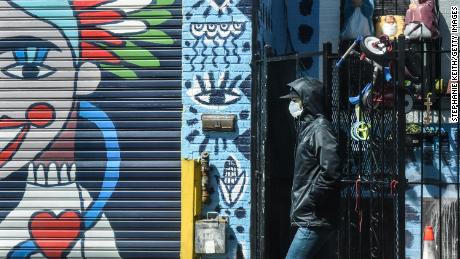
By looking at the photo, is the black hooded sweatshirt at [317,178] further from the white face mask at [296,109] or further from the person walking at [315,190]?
the white face mask at [296,109]

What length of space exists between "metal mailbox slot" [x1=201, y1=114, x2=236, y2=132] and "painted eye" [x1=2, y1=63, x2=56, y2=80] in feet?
5.58

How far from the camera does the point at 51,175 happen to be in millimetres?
8711

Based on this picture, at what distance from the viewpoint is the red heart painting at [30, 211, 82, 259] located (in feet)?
28.5

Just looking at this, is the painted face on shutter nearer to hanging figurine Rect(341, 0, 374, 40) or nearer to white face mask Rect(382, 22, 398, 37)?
hanging figurine Rect(341, 0, 374, 40)

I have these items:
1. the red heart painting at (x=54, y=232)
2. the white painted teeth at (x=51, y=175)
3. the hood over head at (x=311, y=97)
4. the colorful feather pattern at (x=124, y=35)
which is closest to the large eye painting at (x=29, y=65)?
the colorful feather pattern at (x=124, y=35)

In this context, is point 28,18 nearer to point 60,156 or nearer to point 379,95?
point 60,156

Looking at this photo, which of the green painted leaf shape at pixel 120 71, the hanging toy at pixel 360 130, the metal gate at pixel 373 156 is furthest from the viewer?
the green painted leaf shape at pixel 120 71

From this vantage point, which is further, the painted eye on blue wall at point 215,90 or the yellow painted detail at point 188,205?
the painted eye on blue wall at point 215,90

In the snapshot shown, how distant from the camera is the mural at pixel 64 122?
Result: 868cm

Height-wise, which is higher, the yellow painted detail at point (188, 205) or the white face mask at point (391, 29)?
the white face mask at point (391, 29)

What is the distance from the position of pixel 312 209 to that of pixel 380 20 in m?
3.75

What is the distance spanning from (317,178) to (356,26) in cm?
347

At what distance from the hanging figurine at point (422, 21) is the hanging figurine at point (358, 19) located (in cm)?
50

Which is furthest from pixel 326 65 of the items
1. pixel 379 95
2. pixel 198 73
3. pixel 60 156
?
pixel 60 156
